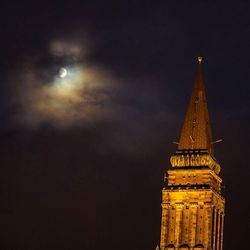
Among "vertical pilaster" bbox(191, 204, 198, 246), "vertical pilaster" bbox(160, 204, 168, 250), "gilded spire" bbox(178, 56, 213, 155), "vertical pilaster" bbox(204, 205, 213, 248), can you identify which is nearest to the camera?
"vertical pilaster" bbox(204, 205, 213, 248)

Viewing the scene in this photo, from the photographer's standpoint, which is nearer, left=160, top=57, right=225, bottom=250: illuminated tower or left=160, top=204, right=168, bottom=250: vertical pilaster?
left=160, top=57, right=225, bottom=250: illuminated tower

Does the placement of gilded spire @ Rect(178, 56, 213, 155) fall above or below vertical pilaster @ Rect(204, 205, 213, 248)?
above

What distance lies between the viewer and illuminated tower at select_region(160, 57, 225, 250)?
342ft

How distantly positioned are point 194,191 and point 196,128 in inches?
381

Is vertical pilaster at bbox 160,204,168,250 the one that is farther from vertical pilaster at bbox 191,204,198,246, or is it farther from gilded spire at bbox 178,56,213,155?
gilded spire at bbox 178,56,213,155

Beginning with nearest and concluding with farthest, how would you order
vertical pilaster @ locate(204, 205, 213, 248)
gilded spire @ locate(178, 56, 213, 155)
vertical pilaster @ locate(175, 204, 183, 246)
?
1. vertical pilaster @ locate(204, 205, 213, 248)
2. vertical pilaster @ locate(175, 204, 183, 246)
3. gilded spire @ locate(178, 56, 213, 155)

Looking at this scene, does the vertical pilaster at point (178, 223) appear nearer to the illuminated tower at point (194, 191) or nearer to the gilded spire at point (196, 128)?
the illuminated tower at point (194, 191)

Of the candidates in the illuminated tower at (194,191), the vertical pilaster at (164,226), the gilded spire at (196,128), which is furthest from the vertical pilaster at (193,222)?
the gilded spire at (196,128)

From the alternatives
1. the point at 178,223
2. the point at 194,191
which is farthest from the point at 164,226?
the point at 194,191

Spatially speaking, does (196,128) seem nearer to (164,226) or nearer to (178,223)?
(178,223)

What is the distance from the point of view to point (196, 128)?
4291 inches

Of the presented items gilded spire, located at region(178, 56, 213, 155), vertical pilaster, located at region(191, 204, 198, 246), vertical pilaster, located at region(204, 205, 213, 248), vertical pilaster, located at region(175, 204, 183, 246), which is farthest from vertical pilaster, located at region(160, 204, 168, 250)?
gilded spire, located at region(178, 56, 213, 155)

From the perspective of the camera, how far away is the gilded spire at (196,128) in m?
109

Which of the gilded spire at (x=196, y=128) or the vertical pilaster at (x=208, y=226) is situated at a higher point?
the gilded spire at (x=196, y=128)
